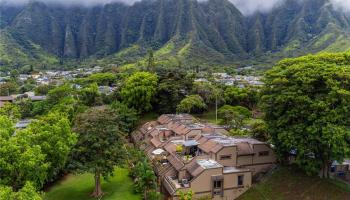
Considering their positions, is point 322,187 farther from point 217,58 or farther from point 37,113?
point 217,58

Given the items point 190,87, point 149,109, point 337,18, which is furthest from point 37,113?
point 337,18

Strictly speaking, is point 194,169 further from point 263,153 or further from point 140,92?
point 140,92

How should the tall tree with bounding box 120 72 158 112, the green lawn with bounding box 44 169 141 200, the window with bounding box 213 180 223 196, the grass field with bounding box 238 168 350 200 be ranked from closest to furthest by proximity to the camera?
the grass field with bounding box 238 168 350 200 → the window with bounding box 213 180 223 196 → the green lawn with bounding box 44 169 141 200 → the tall tree with bounding box 120 72 158 112

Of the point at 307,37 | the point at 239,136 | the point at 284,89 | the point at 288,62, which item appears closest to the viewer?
the point at 284,89

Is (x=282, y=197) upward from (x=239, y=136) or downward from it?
downward

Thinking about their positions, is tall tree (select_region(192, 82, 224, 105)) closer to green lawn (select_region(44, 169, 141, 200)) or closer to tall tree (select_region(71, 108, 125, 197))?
green lawn (select_region(44, 169, 141, 200))

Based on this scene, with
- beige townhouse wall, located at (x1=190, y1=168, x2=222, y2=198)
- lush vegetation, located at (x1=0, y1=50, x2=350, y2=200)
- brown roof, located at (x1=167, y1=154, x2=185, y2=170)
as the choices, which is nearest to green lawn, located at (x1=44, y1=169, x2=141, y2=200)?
lush vegetation, located at (x1=0, y1=50, x2=350, y2=200)

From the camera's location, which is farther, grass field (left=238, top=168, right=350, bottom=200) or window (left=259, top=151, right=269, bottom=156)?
window (left=259, top=151, right=269, bottom=156)

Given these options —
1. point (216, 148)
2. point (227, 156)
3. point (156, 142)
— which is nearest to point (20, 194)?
point (216, 148)
